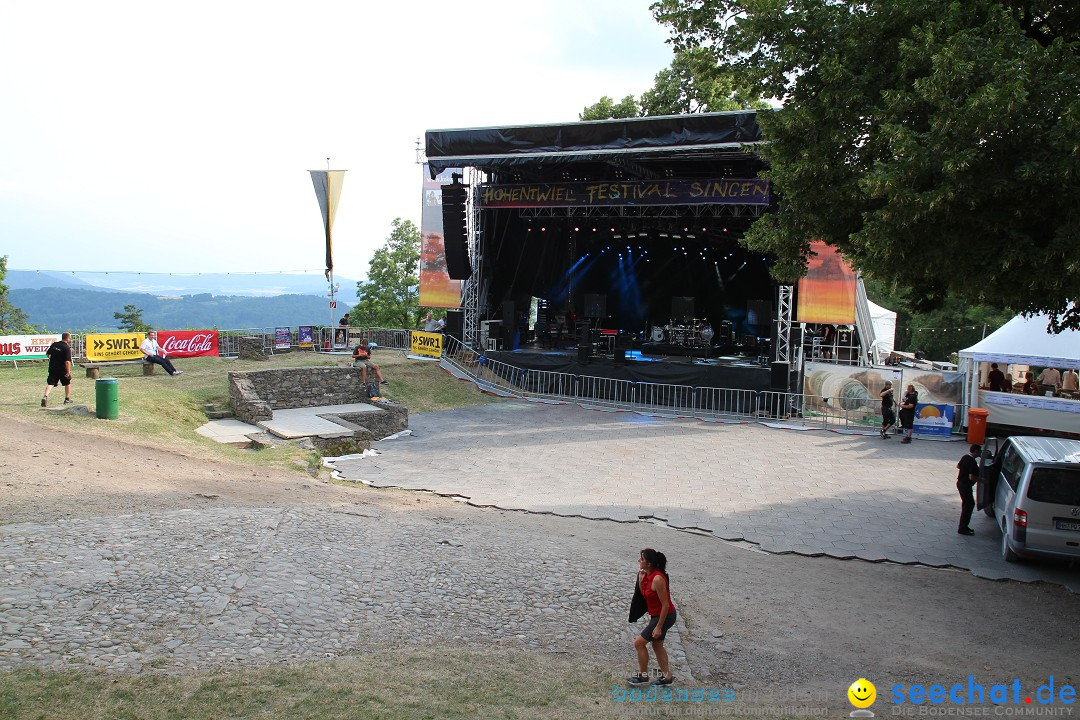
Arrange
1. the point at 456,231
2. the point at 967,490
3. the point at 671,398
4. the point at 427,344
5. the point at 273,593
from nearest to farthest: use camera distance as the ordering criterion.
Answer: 1. the point at 273,593
2. the point at 967,490
3. the point at 671,398
4. the point at 456,231
5. the point at 427,344

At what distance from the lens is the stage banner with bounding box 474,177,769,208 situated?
21966 mm

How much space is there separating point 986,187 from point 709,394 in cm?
1387

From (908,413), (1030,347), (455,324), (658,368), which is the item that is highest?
(455,324)

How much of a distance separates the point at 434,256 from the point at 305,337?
6193 mm

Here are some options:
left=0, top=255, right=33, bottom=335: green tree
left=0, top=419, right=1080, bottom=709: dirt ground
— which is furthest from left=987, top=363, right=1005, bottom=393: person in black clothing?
left=0, top=255, right=33, bottom=335: green tree

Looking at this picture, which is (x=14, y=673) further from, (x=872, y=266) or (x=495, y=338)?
(x=495, y=338)

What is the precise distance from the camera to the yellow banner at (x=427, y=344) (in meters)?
27.9

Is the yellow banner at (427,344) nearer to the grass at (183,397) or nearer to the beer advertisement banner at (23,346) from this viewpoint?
the grass at (183,397)

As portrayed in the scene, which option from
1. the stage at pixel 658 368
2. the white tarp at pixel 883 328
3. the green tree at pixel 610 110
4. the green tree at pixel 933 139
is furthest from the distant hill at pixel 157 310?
the green tree at pixel 933 139

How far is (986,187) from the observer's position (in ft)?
27.2

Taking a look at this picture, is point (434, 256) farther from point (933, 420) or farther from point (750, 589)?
point (750, 589)

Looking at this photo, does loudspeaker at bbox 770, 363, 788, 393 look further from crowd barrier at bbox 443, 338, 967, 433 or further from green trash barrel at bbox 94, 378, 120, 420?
green trash barrel at bbox 94, 378, 120, 420

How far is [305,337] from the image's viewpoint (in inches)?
1164

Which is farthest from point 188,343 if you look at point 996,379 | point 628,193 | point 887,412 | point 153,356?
point 996,379
